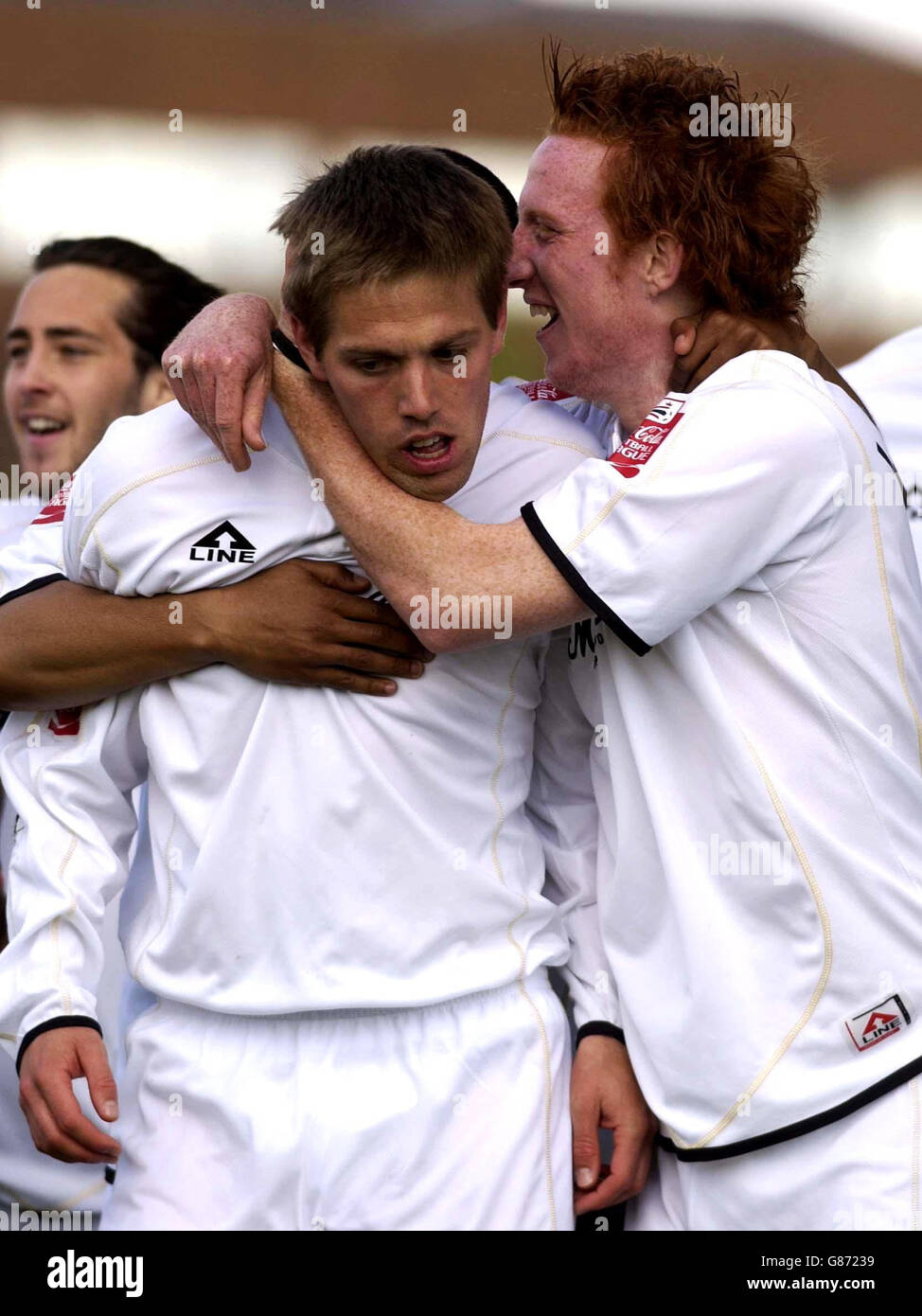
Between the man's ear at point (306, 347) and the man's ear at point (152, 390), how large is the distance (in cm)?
183

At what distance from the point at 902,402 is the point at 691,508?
71.0 inches

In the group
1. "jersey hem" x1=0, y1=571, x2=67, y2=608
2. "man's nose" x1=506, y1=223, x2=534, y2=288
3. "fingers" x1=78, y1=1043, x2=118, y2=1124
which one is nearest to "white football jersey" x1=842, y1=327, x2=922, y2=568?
"man's nose" x1=506, y1=223, x2=534, y2=288

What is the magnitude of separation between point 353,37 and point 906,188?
449 centimetres

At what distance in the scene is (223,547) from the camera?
2.27 m

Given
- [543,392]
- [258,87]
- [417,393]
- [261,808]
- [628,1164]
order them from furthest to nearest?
[258,87], [543,392], [628,1164], [261,808], [417,393]

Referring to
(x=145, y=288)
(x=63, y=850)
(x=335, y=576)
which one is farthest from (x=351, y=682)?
(x=145, y=288)

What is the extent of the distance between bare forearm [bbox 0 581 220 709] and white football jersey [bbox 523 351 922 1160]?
0.55 meters

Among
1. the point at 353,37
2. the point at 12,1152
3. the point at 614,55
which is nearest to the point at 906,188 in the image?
the point at 353,37

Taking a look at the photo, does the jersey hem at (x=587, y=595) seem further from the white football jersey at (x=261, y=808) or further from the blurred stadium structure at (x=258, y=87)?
the blurred stadium structure at (x=258, y=87)

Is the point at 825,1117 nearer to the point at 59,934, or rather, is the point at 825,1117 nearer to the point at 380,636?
the point at 380,636

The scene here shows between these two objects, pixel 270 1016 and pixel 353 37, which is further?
pixel 353 37

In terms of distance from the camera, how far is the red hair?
2.40 meters

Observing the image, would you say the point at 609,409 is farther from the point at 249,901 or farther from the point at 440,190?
the point at 249,901
